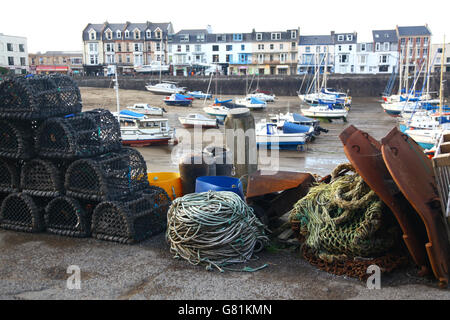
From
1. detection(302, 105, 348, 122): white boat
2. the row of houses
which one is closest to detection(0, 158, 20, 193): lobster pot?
detection(302, 105, 348, 122): white boat

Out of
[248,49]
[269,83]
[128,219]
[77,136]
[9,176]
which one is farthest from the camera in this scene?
[248,49]

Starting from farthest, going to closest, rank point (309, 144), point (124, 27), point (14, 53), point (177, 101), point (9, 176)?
1. point (124, 27)
2. point (14, 53)
3. point (177, 101)
4. point (309, 144)
5. point (9, 176)

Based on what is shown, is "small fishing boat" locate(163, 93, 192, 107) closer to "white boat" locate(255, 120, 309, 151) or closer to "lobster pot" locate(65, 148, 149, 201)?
"white boat" locate(255, 120, 309, 151)

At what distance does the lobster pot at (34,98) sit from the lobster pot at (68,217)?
4.15 feet

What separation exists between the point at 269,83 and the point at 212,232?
→ 61033mm

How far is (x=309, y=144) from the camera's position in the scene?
25688 mm

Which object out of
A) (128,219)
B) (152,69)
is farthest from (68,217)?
(152,69)

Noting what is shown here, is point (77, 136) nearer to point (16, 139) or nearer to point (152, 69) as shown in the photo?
point (16, 139)

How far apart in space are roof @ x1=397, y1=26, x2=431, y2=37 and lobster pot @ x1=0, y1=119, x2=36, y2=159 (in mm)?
78490

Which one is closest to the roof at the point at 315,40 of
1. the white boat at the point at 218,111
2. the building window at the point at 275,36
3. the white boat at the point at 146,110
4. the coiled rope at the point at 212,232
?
the building window at the point at 275,36

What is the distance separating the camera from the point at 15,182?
6730 mm

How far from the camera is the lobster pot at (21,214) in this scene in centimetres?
650
